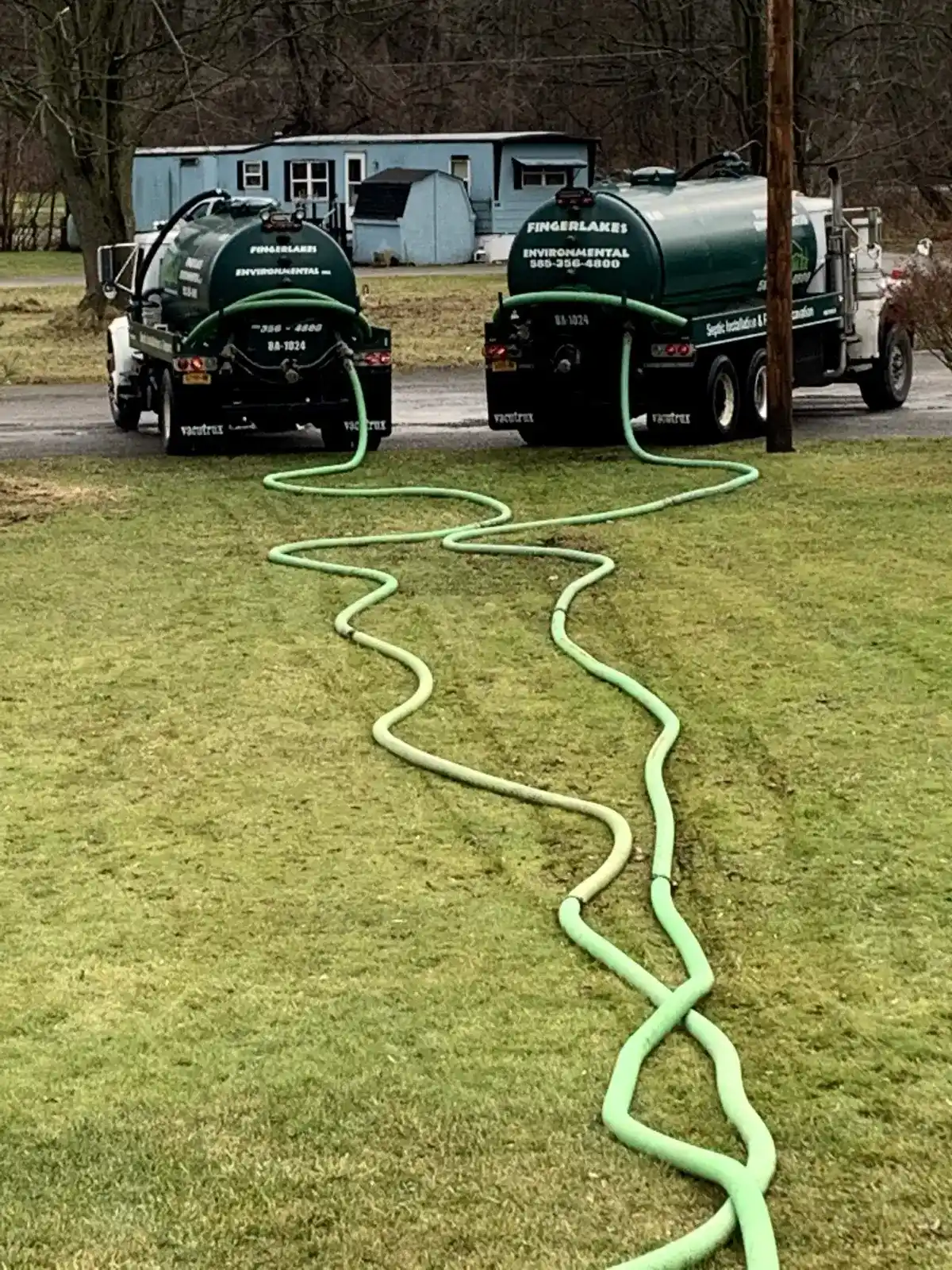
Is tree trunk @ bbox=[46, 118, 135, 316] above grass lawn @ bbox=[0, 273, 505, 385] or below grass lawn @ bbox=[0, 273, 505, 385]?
above

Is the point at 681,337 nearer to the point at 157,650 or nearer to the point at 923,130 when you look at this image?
the point at 157,650

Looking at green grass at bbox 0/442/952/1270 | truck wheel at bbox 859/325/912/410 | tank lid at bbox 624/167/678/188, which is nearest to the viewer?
green grass at bbox 0/442/952/1270

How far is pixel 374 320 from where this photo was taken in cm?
3109

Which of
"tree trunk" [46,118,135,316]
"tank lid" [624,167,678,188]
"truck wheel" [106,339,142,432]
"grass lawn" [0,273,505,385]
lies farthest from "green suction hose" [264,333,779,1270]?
"tree trunk" [46,118,135,316]

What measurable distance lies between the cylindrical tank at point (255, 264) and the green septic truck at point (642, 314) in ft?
5.23

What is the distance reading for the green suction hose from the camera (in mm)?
4074

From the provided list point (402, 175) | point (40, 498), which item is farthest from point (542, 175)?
point (40, 498)

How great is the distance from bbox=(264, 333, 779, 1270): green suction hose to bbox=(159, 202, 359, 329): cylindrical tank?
158 inches

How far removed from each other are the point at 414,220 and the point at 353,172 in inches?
188

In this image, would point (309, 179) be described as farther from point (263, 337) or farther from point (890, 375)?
point (263, 337)

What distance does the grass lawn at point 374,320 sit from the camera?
26.5 metres

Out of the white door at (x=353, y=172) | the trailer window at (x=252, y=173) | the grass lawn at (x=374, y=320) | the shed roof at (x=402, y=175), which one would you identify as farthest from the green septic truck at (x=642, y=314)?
the trailer window at (x=252, y=173)

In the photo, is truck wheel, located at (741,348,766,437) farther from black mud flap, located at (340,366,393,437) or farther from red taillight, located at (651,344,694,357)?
black mud flap, located at (340,366,393,437)

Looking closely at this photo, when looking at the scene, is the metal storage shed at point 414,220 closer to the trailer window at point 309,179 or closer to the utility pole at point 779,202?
the trailer window at point 309,179
